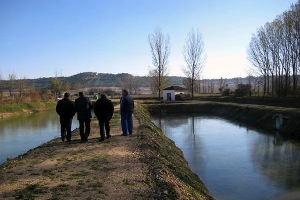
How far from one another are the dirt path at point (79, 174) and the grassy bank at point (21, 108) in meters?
36.1

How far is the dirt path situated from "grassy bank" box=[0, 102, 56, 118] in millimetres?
36094

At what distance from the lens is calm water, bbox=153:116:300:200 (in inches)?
459

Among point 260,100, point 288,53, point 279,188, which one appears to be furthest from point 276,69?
point 279,188

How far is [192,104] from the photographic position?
157 ft

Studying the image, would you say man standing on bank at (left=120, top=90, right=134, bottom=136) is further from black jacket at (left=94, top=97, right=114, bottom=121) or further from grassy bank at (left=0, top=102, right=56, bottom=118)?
grassy bank at (left=0, top=102, right=56, bottom=118)

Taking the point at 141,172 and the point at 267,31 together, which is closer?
the point at 141,172

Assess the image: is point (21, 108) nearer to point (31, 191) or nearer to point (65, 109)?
point (65, 109)

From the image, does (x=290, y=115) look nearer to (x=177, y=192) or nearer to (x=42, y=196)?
(x=177, y=192)

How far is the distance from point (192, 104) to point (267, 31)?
615 inches

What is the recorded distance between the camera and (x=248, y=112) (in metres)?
35.3

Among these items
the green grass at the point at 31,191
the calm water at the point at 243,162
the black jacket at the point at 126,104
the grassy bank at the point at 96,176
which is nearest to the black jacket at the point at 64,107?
the grassy bank at the point at 96,176

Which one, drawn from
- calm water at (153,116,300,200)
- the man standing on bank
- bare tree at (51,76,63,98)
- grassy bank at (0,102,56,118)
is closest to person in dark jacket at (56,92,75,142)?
the man standing on bank

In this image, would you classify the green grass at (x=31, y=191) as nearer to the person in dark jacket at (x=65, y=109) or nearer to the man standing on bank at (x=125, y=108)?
the person in dark jacket at (x=65, y=109)

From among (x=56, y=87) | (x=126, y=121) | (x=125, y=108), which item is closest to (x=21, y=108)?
(x=56, y=87)
